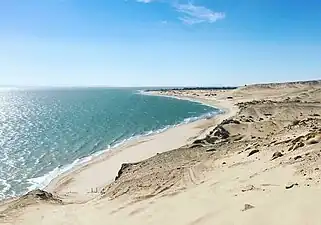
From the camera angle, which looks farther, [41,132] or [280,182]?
[41,132]

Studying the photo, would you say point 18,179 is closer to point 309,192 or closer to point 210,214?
point 210,214

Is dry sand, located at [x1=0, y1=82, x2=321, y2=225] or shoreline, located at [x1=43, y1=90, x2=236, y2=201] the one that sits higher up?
dry sand, located at [x1=0, y1=82, x2=321, y2=225]

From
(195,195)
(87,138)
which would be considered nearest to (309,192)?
(195,195)

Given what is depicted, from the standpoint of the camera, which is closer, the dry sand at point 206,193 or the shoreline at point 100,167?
the dry sand at point 206,193

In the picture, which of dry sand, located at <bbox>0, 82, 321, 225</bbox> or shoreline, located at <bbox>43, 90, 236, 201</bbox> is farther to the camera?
shoreline, located at <bbox>43, 90, 236, 201</bbox>

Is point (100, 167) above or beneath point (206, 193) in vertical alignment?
beneath

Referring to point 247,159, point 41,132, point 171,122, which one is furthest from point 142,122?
point 247,159

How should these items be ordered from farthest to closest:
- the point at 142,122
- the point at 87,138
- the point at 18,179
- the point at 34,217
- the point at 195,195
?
the point at 142,122 → the point at 87,138 → the point at 18,179 → the point at 34,217 → the point at 195,195

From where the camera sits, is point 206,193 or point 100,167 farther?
point 100,167

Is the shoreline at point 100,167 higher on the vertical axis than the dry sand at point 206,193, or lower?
lower

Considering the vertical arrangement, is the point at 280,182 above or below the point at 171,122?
above

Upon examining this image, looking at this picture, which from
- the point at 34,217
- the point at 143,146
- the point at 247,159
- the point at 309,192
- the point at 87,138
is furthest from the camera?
the point at 87,138
